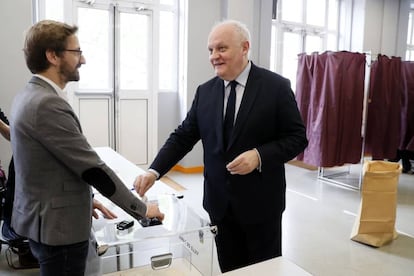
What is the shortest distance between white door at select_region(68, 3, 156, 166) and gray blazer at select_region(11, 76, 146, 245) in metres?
3.67

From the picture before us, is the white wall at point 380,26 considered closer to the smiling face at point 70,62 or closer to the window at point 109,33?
the window at point 109,33

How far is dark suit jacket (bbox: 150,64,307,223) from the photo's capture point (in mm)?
1491

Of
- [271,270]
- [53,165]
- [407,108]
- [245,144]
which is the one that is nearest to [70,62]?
[53,165]

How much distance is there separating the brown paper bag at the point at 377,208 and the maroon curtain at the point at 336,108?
1430 millimetres

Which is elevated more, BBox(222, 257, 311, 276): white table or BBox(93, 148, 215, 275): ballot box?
BBox(222, 257, 311, 276): white table

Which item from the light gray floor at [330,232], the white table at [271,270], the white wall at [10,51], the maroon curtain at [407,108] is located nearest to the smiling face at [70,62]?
the white table at [271,270]

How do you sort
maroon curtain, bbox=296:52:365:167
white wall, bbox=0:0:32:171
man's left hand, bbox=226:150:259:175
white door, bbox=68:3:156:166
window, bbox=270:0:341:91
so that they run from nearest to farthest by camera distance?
man's left hand, bbox=226:150:259:175 < white wall, bbox=0:0:32:171 < maroon curtain, bbox=296:52:365:167 < white door, bbox=68:3:156:166 < window, bbox=270:0:341:91

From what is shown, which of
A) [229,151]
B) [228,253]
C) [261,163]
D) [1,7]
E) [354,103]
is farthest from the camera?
[354,103]

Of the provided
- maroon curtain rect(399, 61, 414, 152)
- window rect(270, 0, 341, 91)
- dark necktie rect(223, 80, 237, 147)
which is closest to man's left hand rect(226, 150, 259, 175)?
dark necktie rect(223, 80, 237, 147)

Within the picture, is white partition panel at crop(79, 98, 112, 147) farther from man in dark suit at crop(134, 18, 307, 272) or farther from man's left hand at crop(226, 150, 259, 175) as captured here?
man's left hand at crop(226, 150, 259, 175)

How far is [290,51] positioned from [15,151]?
20.4 feet

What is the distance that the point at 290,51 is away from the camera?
6801mm

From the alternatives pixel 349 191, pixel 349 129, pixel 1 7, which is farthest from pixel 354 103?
pixel 1 7

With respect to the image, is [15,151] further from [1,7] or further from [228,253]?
[1,7]
